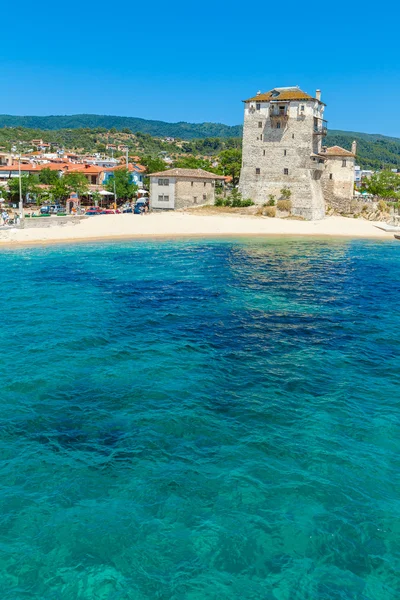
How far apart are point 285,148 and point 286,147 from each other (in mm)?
Result: 170

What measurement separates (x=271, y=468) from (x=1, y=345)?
12.8 metres

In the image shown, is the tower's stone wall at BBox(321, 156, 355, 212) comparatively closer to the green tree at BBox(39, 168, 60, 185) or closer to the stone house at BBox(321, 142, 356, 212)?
the stone house at BBox(321, 142, 356, 212)

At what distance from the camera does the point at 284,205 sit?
221 feet

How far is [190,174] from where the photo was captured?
67.9 meters

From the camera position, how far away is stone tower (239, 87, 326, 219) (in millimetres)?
65438

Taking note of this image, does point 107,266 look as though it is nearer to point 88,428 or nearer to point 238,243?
point 238,243

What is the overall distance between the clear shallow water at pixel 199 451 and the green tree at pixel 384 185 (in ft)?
198

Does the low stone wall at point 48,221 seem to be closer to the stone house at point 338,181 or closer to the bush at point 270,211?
the bush at point 270,211

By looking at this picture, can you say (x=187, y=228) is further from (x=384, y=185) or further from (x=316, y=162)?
(x=384, y=185)

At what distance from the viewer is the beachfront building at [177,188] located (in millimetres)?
67500

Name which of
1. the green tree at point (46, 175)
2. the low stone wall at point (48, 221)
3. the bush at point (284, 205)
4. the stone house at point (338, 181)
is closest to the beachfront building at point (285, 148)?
the bush at point (284, 205)

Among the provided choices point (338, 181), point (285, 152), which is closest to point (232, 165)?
point (338, 181)

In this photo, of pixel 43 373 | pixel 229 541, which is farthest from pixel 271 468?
pixel 43 373

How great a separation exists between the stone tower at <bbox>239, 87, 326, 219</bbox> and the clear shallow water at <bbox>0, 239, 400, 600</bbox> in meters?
41.5
